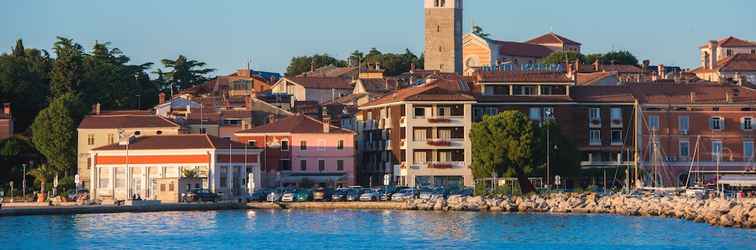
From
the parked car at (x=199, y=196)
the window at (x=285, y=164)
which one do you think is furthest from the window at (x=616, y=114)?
the parked car at (x=199, y=196)

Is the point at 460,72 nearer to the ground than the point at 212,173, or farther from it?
farther from it

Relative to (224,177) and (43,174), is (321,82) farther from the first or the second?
(224,177)

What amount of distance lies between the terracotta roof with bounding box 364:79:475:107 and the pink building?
4056 mm

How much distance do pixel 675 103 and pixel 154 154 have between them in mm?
30474

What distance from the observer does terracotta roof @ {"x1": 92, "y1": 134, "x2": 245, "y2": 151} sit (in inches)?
3797

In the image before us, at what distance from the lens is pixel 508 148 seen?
9375 cm

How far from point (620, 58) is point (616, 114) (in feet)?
233

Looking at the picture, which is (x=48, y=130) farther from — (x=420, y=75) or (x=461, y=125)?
(x=420, y=75)

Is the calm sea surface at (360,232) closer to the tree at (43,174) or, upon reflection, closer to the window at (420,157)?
the window at (420,157)

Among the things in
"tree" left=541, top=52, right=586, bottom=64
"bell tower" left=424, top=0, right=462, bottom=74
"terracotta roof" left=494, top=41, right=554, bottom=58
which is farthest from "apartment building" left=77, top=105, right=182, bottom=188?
"terracotta roof" left=494, top=41, right=554, bottom=58

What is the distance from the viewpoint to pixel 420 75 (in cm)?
13775

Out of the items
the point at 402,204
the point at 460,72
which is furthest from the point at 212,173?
the point at 460,72

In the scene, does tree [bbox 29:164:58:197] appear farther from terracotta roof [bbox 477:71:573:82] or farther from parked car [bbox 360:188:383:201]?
terracotta roof [bbox 477:71:573:82]

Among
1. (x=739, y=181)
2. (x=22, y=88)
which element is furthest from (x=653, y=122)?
(x=22, y=88)
